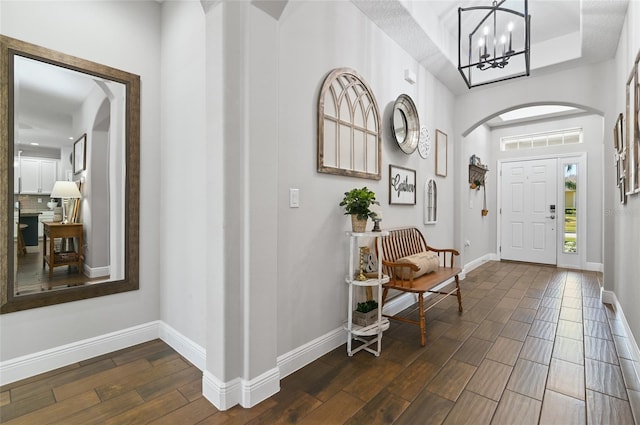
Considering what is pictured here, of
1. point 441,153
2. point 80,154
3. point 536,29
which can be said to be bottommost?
point 80,154

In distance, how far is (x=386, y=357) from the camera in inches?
88.7

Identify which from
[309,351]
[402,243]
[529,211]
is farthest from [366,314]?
[529,211]

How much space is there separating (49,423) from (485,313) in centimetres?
349

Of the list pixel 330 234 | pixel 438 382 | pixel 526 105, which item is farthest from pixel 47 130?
pixel 526 105

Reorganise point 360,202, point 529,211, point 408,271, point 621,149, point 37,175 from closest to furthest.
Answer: point 37,175 → point 360,202 → point 408,271 → point 621,149 → point 529,211

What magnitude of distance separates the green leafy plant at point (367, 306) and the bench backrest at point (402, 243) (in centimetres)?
52

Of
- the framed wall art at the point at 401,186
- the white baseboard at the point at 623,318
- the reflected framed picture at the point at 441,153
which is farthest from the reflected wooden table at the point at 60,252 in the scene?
the white baseboard at the point at 623,318

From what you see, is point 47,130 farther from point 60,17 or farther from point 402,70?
point 402,70

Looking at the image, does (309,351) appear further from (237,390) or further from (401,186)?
(401,186)

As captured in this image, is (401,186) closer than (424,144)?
Yes

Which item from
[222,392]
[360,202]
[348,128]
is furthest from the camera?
[348,128]

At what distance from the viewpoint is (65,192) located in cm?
220

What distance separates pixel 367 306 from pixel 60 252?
7.55ft

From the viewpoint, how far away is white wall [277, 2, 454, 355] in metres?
2.03
